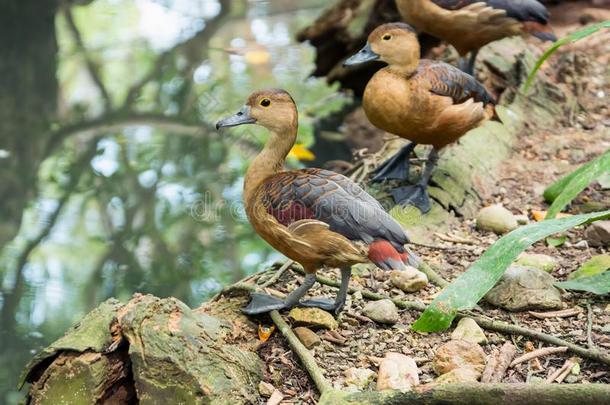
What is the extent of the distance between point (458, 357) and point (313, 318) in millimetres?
526

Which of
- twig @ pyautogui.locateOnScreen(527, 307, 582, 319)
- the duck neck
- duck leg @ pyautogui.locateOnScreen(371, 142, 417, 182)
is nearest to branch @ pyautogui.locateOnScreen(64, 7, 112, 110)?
duck leg @ pyautogui.locateOnScreen(371, 142, 417, 182)

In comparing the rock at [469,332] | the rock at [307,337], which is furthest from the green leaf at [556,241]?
the rock at [307,337]

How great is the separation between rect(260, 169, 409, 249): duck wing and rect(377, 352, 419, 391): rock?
352 mm

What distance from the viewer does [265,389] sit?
2.70 m

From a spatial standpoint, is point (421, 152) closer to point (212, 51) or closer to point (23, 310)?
point (23, 310)

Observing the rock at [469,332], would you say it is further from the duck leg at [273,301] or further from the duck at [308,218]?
the duck leg at [273,301]

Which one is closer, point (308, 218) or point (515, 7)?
point (308, 218)

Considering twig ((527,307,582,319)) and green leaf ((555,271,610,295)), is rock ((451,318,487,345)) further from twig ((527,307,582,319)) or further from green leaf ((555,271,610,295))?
green leaf ((555,271,610,295))

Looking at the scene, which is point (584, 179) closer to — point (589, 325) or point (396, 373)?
point (589, 325)

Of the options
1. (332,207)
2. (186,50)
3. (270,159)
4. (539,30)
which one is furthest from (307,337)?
(186,50)

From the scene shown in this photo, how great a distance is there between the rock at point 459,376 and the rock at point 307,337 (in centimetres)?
45

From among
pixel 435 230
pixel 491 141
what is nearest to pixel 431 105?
pixel 435 230

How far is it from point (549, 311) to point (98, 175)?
346 cm

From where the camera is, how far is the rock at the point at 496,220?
3.91 metres
